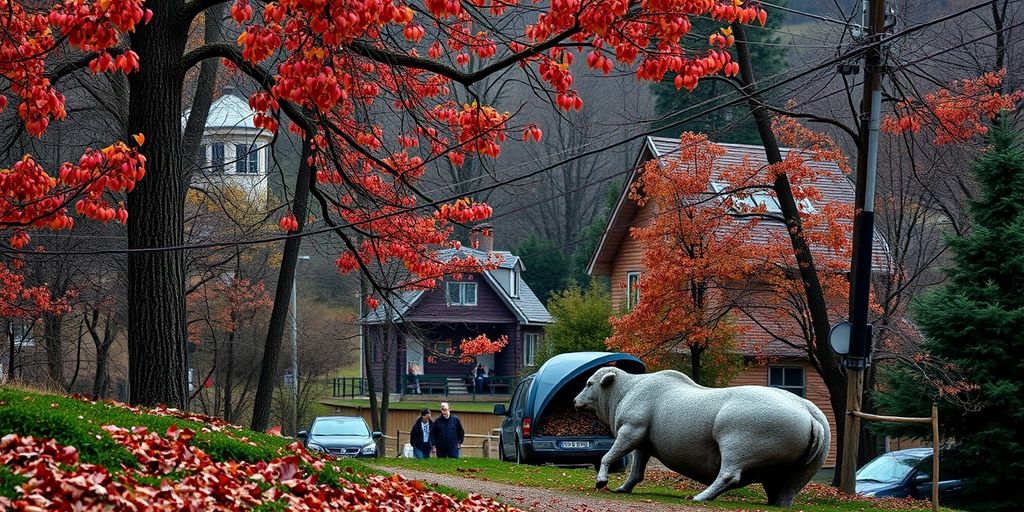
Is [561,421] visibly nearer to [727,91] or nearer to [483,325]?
[727,91]

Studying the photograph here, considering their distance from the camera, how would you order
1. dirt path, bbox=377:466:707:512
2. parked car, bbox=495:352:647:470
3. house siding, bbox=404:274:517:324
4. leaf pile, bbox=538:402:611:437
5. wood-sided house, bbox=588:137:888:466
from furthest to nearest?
house siding, bbox=404:274:517:324
wood-sided house, bbox=588:137:888:466
leaf pile, bbox=538:402:611:437
parked car, bbox=495:352:647:470
dirt path, bbox=377:466:707:512

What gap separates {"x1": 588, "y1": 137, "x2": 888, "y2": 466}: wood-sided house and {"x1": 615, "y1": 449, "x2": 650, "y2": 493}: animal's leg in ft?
55.8

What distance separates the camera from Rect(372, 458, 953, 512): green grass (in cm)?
1563

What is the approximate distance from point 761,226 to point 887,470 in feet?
36.6

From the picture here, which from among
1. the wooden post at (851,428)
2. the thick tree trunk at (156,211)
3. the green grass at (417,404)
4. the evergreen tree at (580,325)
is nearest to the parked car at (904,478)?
the wooden post at (851,428)

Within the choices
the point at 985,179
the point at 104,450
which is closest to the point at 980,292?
the point at 985,179

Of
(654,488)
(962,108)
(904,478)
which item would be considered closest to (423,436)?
(654,488)

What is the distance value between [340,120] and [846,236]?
38.1ft

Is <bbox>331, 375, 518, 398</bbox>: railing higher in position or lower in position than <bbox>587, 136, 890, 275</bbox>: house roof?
lower

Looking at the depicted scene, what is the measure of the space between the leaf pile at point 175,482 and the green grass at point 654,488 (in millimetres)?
5899

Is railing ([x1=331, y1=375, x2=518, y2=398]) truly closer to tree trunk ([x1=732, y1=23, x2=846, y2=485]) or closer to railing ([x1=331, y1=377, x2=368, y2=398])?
railing ([x1=331, y1=377, x2=368, y2=398])

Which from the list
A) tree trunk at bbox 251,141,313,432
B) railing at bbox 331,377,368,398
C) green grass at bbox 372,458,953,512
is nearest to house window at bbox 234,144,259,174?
tree trunk at bbox 251,141,313,432

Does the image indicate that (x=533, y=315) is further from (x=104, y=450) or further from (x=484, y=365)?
(x=104, y=450)

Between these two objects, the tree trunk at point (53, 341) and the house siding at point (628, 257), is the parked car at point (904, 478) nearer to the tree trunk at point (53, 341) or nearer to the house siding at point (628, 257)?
the house siding at point (628, 257)
